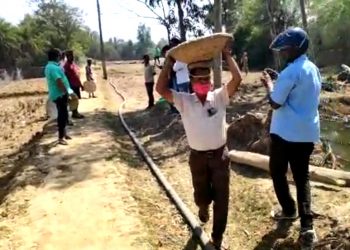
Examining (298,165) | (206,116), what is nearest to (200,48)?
(206,116)

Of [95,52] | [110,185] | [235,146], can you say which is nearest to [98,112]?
[235,146]

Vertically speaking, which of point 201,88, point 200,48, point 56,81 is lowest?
point 56,81

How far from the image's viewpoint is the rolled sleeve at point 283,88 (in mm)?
4910

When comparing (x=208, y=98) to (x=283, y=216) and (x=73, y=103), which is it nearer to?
(x=283, y=216)

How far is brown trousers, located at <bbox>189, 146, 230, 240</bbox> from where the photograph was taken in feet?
16.4

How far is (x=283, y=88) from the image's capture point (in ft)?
16.1

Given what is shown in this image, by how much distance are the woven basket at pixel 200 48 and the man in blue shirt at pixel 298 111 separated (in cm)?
55

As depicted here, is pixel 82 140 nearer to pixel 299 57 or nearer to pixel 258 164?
pixel 258 164

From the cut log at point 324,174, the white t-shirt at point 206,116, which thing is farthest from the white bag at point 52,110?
the white t-shirt at point 206,116

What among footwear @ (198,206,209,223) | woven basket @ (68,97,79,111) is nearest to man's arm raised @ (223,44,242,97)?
footwear @ (198,206,209,223)

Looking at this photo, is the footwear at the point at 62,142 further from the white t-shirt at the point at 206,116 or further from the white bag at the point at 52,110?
the white t-shirt at the point at 206,116

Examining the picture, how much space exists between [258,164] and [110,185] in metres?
2.06

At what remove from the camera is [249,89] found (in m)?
22.5

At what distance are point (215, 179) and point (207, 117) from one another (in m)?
0.56
